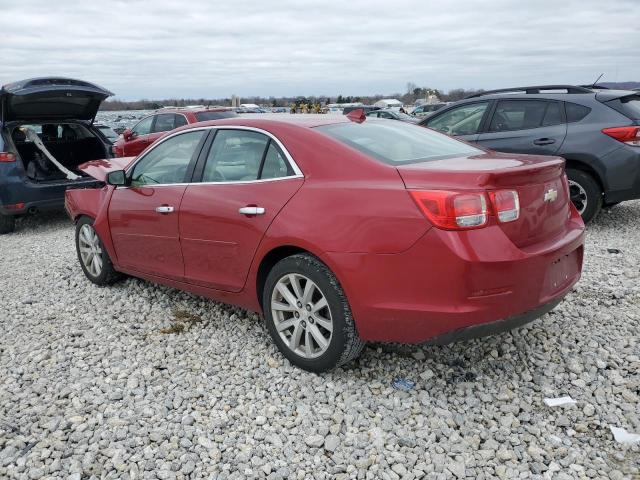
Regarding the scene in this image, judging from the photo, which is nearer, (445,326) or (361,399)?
(445,326)

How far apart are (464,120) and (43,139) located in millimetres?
6432

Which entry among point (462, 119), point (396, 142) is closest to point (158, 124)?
point (462, 119)

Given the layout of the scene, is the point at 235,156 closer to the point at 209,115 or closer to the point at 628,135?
the point at 628,135

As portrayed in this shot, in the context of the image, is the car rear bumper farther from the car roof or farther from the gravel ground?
the car roof

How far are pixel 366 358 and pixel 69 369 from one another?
1.96 m

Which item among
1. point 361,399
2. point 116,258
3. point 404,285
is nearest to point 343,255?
point 404,285

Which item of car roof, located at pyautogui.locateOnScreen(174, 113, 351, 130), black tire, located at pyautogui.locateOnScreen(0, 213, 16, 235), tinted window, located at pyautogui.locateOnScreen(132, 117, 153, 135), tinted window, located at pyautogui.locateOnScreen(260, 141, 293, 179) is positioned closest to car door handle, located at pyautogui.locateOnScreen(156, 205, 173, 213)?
car roof, located at pyautogui.locateOnScreen(174, 113, 351, 130)

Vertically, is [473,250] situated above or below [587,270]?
above

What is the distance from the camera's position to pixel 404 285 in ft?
9.65

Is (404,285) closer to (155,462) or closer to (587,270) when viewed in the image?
(155,462)

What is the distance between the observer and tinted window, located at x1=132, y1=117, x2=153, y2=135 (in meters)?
12.9

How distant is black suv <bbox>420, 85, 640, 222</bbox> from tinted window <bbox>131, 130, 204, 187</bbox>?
14.4 feet

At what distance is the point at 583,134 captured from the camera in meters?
6.61

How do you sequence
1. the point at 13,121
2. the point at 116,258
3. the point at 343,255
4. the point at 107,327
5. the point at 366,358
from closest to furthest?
1. the point at 343,255
2. the point at 366,358
3. the point at 107,327
4. the point at 116,258
5. the point at 13,121
